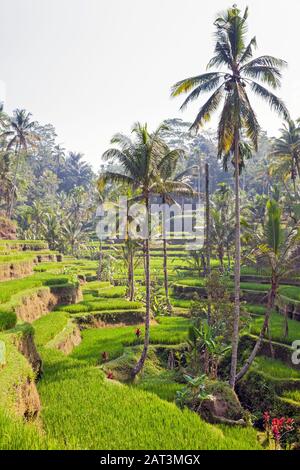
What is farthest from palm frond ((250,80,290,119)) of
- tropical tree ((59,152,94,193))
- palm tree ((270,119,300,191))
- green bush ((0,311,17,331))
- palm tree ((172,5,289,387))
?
tropical tree ((59,152,94,193))

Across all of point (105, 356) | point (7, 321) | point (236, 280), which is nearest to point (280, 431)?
point (236, 280)

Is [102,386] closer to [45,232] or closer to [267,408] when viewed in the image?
[267,408]

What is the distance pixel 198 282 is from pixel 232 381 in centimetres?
1808

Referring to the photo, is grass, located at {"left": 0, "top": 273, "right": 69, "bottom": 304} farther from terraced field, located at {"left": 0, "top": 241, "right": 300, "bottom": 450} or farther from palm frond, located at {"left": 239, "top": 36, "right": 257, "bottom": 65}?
palm frond, located at {"left": 239, "top": 36, "right": 257, "bottom": 65}

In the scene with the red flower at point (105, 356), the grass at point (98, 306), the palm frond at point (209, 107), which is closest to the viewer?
the red flower at point (105, 356)

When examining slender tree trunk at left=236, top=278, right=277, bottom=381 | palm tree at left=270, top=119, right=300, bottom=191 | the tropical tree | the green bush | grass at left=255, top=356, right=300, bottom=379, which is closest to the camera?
the green bush

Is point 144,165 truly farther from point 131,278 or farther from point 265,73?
point 131,278

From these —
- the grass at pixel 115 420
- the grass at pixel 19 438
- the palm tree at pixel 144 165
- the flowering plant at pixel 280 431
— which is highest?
the palm tree at pixel 144 165

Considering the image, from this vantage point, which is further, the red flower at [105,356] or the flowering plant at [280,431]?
the red flower at [105,356]

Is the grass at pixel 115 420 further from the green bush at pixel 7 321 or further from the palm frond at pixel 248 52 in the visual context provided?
the palm frond at pixel 248 52

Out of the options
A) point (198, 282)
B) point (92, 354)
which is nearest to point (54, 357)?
point (92, 354)

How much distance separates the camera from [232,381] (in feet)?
45.5

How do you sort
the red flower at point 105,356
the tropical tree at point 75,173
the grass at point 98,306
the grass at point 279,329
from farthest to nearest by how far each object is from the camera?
the tropical tree at point 75,173, the grass at point 98,306, the grass at point 279,329, the red flower at point 105,356

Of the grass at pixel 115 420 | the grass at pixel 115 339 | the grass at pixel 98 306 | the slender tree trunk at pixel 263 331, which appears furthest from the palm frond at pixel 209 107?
the grass at pixel 98 306
